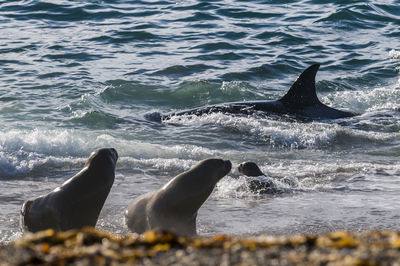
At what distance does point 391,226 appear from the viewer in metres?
8.48

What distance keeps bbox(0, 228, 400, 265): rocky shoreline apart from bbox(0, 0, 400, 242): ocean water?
356 centimetres

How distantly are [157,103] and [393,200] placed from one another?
7.21 meters

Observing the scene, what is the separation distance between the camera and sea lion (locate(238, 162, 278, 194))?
9.93 metres

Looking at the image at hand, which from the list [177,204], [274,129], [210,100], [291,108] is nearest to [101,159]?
[177,204]

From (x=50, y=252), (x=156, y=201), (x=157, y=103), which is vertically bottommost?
(x=157, y=103)

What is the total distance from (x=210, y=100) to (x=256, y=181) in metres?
6.37

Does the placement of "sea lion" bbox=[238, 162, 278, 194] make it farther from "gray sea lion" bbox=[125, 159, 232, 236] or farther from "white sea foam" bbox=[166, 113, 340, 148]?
"white sea foam" bbox=[166, 113, 340, 148]

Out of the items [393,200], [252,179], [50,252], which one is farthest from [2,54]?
[50,252]

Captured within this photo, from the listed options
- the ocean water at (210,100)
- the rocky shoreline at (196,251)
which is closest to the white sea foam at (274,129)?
the ocean water at (210,100)

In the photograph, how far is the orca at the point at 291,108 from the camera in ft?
47.4

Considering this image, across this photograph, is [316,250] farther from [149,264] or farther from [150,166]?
[150,166]

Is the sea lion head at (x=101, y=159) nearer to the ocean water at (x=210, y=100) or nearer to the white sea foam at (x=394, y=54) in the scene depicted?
the ocean water at (x=210, y=100)

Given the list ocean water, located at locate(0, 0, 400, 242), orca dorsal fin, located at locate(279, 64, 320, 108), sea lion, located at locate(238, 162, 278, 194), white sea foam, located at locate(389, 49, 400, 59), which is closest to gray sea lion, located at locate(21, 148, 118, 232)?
ocean water, located at locate(0, 0, 400, 242)

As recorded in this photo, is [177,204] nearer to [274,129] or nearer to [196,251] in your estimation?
[196,251]
